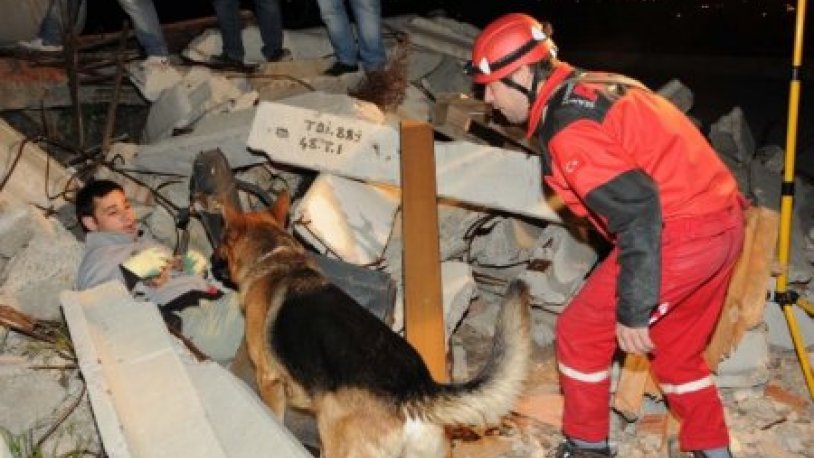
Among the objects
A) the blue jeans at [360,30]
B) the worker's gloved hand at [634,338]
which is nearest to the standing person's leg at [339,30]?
the blue jeans at [360,30]

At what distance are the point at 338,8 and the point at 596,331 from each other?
4782mm

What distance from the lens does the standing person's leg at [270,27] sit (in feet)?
24.7

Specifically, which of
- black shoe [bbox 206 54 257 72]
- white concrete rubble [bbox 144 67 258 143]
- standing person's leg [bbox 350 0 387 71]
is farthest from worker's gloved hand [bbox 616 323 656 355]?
black shoe [bbox 206 54 257 72]

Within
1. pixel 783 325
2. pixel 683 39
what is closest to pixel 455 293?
pixel 783 325

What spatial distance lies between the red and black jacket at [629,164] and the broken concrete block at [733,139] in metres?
3.74

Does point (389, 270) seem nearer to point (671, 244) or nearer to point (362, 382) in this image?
point (362, 382)

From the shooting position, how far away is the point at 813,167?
7426 mm

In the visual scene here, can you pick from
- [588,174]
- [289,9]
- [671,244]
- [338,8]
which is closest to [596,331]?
[671,244]

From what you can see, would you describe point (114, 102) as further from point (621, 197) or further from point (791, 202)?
point (791, 202)

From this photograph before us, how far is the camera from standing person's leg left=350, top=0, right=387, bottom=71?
23.1ft

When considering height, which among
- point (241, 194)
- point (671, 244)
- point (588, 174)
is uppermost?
point (588, 174)

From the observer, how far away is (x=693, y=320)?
3514 millimetres

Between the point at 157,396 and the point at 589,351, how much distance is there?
6.33 ft

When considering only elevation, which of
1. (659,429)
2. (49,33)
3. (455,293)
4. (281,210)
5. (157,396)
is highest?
(49,33)
